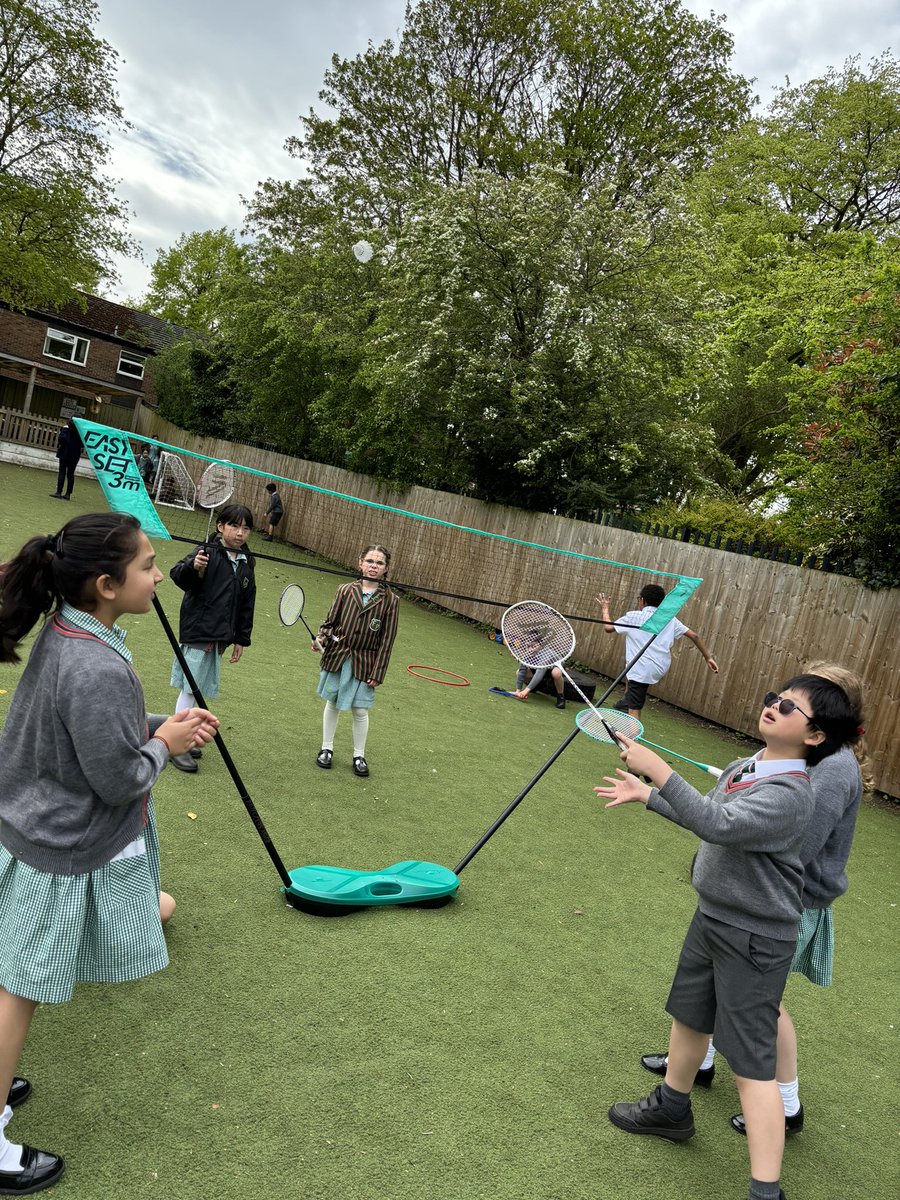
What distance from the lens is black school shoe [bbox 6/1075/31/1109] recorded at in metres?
2.64

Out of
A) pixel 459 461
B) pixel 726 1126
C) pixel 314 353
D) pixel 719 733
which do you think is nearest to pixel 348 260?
pixel 314 353

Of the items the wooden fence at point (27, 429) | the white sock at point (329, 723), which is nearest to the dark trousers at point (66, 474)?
the wooden fence at point (27, 429)

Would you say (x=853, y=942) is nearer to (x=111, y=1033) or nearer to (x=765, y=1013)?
(x=765, y=1013)

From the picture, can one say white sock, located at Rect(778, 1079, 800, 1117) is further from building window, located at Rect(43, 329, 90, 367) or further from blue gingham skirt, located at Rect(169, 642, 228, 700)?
building window, located at Rect(43, 329, 90, 367)

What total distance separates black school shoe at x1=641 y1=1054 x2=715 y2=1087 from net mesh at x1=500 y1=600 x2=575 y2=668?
2.62 metres

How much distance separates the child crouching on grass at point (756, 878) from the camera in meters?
2.65

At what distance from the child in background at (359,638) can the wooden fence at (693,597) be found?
238cm

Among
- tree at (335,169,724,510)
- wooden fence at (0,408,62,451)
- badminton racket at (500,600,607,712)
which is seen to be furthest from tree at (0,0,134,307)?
badminton racket at (500,600,607,712)

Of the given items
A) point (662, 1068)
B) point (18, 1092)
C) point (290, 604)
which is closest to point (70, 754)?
point (18, 1092)

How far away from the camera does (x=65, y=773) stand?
2295 millimetres

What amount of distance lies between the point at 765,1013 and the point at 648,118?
28.6m

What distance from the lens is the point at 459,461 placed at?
763 inches

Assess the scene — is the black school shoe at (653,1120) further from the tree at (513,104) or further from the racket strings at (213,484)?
the tree at (513,104)

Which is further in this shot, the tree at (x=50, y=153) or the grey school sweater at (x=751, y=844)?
the tree at (x=50, y=153)
